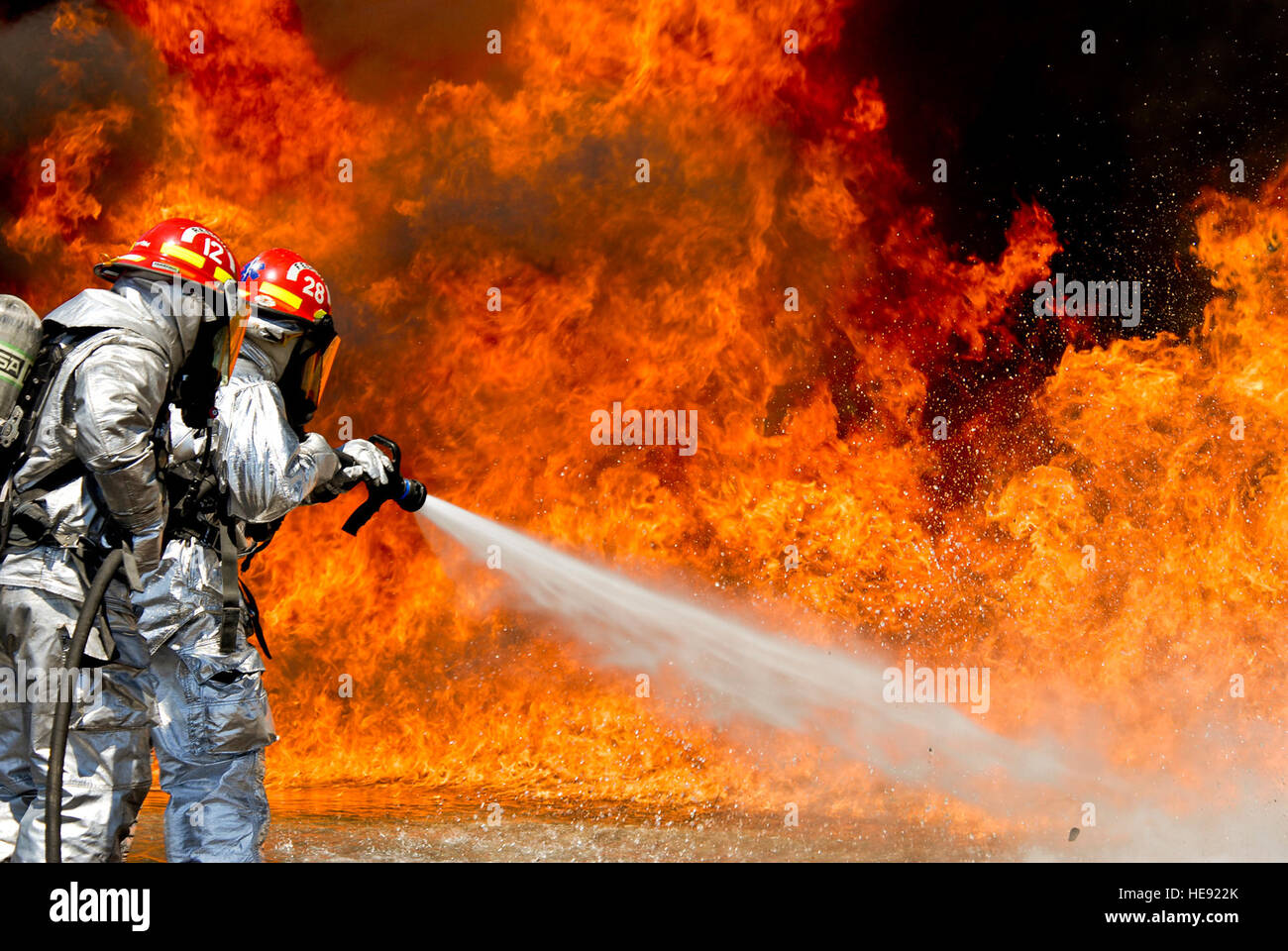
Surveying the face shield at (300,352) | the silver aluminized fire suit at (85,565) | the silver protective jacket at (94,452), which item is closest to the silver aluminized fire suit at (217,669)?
the silver aluminized fire suit at (85,565)

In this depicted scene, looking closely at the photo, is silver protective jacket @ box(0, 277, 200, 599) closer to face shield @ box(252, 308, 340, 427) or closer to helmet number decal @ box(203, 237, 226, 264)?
helmet number decal @ box(203, 237, 226, 264)

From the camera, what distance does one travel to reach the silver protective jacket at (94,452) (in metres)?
3.90

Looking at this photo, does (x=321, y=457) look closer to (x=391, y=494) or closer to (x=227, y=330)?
(x=391, y=494)

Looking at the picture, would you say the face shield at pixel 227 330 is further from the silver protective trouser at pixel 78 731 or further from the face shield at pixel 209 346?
the silver protective trouser at pixel 78 731

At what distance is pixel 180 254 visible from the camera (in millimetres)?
4426

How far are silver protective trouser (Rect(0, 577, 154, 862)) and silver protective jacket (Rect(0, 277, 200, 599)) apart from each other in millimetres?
129

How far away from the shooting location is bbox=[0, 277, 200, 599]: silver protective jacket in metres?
3.90

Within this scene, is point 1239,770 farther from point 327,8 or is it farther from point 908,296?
point 327,8

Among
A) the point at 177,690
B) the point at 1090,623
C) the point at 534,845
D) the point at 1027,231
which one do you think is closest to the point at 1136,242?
the point at 1027,231

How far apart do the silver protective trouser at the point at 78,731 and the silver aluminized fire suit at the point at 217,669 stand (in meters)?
0.13

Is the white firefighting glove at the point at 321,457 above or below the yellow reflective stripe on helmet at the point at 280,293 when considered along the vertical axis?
below

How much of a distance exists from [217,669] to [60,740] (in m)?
0.61

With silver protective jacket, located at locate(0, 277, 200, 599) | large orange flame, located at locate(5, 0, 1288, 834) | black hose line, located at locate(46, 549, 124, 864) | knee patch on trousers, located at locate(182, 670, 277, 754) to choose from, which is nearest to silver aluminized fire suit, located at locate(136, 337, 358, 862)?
knee patch on trousers, located at locate(182, 670, 277, 754)

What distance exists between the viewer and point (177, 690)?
4238 millimetres
